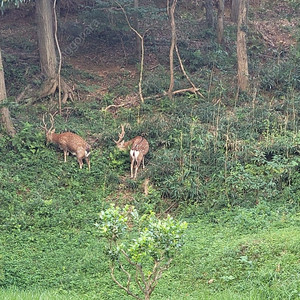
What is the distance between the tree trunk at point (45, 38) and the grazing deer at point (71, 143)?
317 cm

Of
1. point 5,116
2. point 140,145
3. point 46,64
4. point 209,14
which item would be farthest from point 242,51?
point 5,116

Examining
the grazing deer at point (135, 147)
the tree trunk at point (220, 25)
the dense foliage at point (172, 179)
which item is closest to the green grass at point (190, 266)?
the dense foliage at point (172, 179)

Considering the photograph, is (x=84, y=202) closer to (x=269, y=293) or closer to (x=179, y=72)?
(x=269, y=293)

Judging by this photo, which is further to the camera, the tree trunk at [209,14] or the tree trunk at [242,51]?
the tree trunk at [209,14]

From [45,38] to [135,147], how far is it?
5429 millimetres

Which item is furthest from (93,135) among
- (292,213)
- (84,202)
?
(292,213)

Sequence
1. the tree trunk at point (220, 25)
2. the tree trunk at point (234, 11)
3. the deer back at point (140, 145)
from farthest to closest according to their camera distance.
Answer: the tree trunk at point (234, 11), the tree trunk at point (220, 25), the deer back at point (140, 145)

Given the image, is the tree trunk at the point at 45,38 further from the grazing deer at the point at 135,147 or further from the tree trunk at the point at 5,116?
the grazing deer at the point at 135,147

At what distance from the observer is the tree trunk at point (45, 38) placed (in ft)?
52.1

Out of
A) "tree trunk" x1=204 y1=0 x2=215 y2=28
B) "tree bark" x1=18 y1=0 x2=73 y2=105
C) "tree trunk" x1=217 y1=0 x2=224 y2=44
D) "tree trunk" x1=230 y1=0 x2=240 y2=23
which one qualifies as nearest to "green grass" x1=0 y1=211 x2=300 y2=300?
"tree bark" x1=18 y1=0 x2=73 y2=105

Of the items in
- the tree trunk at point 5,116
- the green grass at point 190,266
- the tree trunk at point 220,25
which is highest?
the tree trunk at point 220,25

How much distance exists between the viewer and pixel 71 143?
42.0 ft

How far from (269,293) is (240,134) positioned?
20.3ft

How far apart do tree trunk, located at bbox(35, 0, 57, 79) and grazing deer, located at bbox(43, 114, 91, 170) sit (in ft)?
10.4
